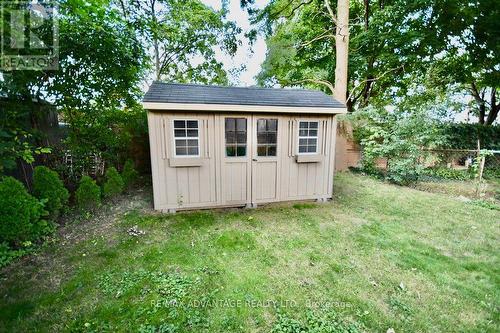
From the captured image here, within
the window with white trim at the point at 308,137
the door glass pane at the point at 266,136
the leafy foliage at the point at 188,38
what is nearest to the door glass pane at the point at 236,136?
the door glass pane at the point at 266,136

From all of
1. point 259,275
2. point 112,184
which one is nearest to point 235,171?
point 259,275

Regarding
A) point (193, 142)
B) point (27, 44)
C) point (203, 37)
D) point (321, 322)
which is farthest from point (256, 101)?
point (203, 37)

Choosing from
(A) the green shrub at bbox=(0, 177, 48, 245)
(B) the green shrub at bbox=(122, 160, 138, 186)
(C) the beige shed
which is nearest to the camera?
(A) the green shrub at bbox=(0, 177, 48, 245)

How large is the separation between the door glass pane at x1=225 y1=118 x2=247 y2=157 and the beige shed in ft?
0.06

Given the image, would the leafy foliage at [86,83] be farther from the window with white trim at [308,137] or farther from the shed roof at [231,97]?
the window with white trim at [308,137]

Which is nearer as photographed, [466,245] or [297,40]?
[466,245]

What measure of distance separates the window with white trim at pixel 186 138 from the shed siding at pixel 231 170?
9 centimetres

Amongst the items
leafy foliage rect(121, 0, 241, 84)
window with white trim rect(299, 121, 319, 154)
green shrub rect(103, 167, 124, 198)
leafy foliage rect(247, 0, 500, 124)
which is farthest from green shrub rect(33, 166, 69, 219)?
leafy foliage rect(247, 0, 500, 124)

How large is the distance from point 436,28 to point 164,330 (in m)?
12.8

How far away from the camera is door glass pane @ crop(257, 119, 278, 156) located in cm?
469

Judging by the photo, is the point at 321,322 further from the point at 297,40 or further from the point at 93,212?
the point at 297,40

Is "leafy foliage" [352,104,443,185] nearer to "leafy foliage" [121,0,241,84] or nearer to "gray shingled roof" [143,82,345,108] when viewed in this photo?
"gray shingled roof" [143,82,345,108]

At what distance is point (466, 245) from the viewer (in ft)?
11.7

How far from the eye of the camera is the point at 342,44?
27.3 feet
